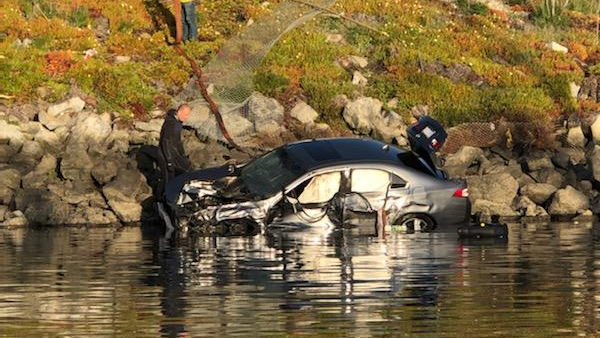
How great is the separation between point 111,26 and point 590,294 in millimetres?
22375

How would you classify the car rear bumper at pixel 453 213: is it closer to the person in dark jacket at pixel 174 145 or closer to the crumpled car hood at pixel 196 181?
the crumpled car hood at pixel 196 181

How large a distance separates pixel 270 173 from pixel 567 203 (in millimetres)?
Answer: 5300

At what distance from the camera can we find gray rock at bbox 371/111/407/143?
103 feet

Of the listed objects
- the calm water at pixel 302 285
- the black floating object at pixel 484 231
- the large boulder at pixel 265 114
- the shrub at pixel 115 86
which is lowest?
the calm water at pixel 302 285

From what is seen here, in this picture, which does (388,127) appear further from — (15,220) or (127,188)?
(15,220)

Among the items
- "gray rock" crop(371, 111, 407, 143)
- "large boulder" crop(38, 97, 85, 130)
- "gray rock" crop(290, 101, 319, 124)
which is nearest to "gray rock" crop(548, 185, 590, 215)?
"gray rock" crop(371, 111, 407, 143)

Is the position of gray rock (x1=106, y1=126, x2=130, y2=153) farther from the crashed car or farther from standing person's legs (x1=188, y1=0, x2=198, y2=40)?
standing person's legs (x1=188, y1=0, x2=198, y2=40)

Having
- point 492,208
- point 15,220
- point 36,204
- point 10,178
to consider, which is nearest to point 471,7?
point 492,208

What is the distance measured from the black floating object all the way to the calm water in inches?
6.5

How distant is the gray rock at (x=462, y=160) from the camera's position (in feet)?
94.5

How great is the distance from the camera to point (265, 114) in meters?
31.4

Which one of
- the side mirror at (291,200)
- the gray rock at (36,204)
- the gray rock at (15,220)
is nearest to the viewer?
the side mirror at (291,200)

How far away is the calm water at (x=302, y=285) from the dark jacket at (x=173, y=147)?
76.9 inches

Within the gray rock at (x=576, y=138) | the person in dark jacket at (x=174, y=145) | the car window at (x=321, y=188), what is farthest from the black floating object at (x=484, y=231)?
the gray rock at (x=576, y=138)
